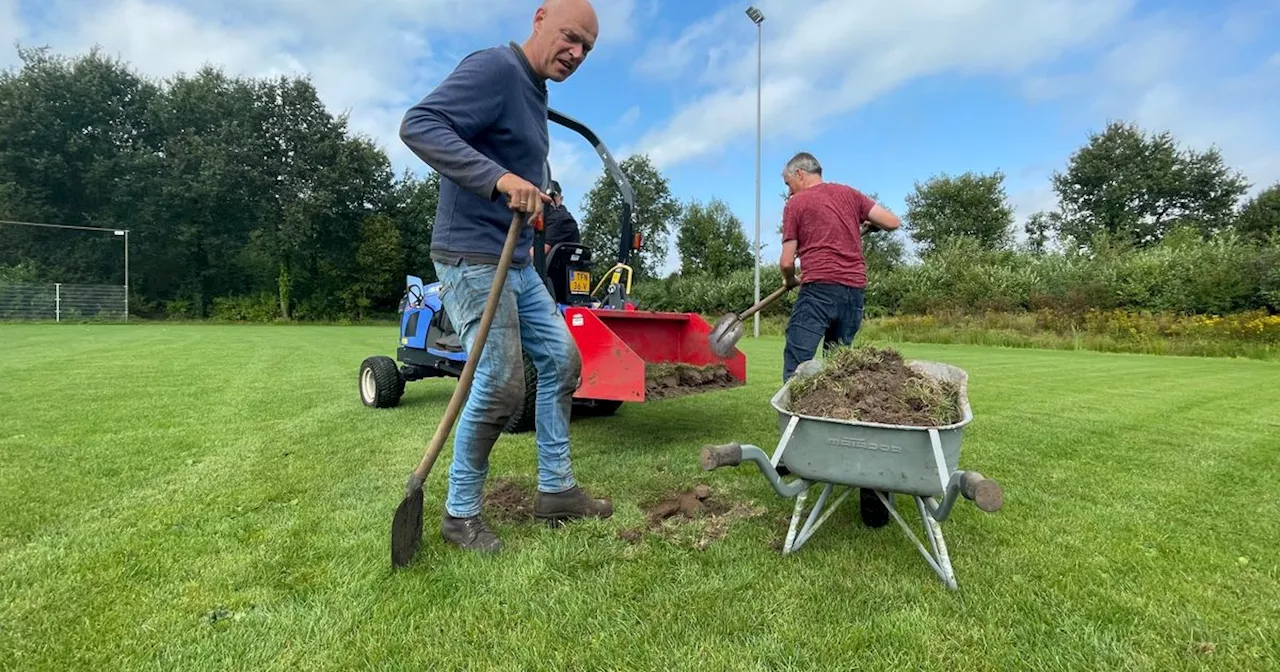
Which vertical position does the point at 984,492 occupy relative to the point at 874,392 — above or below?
below

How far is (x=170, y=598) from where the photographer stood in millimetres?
2109

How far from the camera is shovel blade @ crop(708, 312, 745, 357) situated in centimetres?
464

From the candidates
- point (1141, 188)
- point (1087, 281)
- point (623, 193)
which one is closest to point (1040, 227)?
point (1141, 188)

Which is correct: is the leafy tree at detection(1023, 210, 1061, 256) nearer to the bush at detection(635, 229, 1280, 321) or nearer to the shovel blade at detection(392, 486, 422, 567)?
the bush at detection(635, 229, 1280, 321)

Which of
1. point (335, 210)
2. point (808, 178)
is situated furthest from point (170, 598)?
point (335, 210)

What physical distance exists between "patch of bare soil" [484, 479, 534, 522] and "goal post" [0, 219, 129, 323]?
3170 centimetres

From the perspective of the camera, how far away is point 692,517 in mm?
2941

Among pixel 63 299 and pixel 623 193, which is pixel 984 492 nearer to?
pixel 623 193

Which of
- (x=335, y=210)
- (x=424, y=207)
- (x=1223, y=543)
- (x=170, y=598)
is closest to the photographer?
(x=170, y=598)

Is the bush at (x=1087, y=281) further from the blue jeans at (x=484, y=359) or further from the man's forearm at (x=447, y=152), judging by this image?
the man's forearm at (x=447, y=152)

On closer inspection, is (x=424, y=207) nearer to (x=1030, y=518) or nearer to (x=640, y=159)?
(x=640, y=159)

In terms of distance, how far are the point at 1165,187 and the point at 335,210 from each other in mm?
42923

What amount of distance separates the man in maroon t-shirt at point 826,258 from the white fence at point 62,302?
107 feet

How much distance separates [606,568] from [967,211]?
41.6 m
